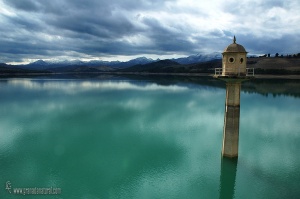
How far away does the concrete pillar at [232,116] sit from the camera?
753 inches

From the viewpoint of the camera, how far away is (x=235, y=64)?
1886 cm

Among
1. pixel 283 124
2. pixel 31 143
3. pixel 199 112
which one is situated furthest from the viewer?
pixel 199 112

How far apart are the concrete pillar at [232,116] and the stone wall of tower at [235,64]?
722mm

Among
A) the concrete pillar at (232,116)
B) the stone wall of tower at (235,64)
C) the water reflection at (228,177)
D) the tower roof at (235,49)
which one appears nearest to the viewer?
the water reflection at (228,177)

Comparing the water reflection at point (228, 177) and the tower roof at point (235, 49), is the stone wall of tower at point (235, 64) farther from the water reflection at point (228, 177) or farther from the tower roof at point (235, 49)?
the water reflection at point (228, 177)

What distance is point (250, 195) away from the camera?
16.6 meters

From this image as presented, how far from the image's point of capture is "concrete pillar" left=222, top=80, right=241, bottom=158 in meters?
19.1

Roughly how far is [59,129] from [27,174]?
46.6 feet

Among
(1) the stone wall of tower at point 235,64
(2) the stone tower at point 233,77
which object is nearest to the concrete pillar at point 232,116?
(2) the stone tower at point 233,77

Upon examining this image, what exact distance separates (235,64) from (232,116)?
411 centimetres

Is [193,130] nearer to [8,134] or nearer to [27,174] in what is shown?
[27,174]

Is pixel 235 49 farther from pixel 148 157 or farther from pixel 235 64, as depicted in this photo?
pixel 148 157

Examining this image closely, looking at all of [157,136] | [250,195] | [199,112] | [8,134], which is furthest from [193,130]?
[8,134]

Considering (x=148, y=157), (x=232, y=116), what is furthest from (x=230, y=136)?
(x=148, y=157)
